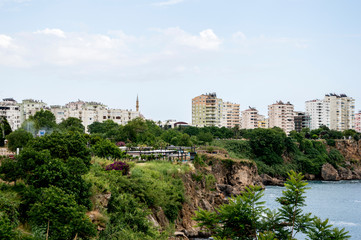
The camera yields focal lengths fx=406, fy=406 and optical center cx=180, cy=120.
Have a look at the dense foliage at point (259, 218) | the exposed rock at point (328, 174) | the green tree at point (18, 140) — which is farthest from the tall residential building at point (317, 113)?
the dense foliage at point (259, 218)

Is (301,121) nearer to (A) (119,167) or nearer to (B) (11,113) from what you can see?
(B) (11,113)

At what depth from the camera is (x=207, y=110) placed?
110000mm

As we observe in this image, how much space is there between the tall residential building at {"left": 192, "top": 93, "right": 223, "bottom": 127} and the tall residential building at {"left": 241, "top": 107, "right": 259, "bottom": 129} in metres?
10.1

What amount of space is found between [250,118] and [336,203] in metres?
75.1

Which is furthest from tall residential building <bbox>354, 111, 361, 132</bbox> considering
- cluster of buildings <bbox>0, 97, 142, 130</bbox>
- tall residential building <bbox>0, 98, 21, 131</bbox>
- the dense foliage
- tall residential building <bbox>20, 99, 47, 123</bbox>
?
the dense foliage

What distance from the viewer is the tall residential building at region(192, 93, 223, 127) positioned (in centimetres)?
10994

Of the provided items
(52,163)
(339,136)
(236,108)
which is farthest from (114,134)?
(236,108)

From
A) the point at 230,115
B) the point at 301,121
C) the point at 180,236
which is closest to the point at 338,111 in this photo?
the point at 301,121

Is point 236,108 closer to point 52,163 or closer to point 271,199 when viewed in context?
point 271,199

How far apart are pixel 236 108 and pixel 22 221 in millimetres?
107111

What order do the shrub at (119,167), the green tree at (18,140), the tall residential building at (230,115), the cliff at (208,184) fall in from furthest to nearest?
the tall residential building at (230,115) < the green tree at (18,140) < the cliff at (208,184) < the shrub at (119,167)

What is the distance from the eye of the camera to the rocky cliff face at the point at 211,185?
84.0 ft

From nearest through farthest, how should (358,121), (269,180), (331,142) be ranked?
(269,180)
(331,142)
(358,121)

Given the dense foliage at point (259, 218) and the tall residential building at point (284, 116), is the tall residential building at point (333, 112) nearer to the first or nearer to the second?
the tall residential building at point (284, 116)
